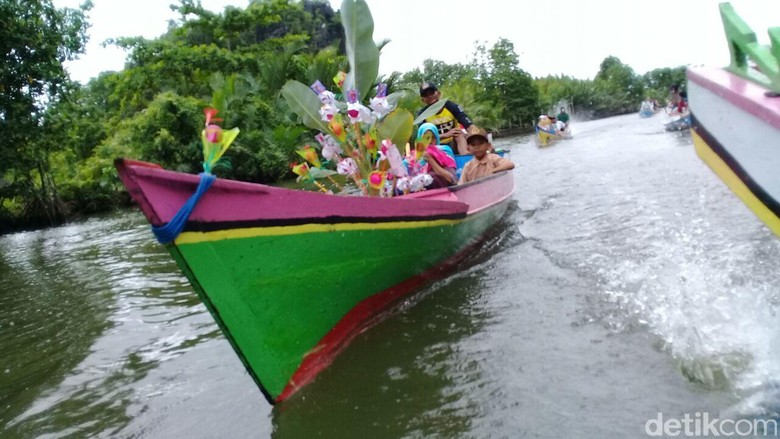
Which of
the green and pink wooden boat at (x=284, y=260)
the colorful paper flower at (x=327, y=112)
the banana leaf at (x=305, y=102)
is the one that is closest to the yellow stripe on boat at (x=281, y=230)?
the green and pink wooden boat at (x=284, y=260)

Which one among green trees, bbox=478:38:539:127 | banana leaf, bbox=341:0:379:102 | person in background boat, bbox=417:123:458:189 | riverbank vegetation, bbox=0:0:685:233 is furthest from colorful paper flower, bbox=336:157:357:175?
green trees, bbox=478:38:539:127

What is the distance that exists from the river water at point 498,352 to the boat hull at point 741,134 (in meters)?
0.86

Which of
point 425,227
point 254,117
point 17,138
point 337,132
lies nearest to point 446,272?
point 425,227

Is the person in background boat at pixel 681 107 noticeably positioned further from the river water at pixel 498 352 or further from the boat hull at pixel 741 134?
the boat hull at pixel 741 134

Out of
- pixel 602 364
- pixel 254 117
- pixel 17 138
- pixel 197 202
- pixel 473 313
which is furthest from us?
pixel 254 117

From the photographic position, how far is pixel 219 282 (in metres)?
2.75

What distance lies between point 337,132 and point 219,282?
2.19 m

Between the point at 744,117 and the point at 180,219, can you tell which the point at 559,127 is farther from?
the point at 180,219

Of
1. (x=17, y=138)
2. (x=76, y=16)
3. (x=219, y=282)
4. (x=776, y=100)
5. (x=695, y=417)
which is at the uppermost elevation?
(x=76, y=16)

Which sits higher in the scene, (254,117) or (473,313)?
(254,117)

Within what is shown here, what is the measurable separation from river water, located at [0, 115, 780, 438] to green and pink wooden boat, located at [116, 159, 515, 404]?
219mm

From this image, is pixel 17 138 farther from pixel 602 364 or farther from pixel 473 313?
pixel 602 364

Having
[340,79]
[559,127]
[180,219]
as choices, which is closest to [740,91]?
[180,219]

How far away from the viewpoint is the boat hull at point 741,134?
199 centimetres
